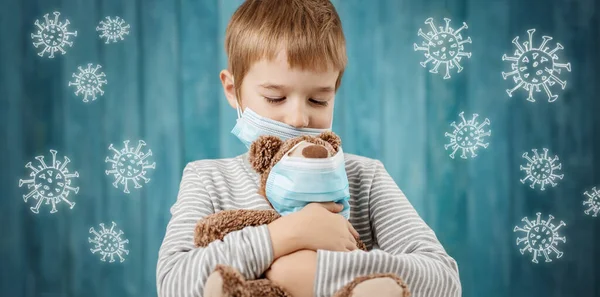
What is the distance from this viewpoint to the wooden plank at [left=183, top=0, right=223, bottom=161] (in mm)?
1660

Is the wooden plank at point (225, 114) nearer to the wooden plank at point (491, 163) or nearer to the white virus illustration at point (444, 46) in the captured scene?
the white virus illustration at point (444, 46)

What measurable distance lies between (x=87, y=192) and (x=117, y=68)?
35 centimetres

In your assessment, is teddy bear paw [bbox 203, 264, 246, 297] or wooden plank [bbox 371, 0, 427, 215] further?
wooden plank [bbox 371, 0, 427, 215]

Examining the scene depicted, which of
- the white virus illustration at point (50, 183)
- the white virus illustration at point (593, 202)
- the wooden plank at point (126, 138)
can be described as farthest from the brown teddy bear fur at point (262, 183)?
the white virus illustration at point (593, 202)

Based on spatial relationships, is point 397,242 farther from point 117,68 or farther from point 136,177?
point 117,68

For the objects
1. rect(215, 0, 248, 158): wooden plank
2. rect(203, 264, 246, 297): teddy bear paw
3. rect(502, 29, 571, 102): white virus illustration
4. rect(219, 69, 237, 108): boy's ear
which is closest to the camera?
rect(203, 264, 246, 297): teddy bear paw

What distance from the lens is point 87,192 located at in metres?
1.71

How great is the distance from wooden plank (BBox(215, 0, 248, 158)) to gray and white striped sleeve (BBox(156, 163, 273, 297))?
684mm

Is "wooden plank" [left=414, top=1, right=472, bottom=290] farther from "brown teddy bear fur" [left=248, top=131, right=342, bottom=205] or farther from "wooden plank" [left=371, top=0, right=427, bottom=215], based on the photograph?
"brown teddy bear fur" [left=248, top=131, right=342, bottom=205]

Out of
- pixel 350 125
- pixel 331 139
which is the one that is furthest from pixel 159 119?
pixel 331 139

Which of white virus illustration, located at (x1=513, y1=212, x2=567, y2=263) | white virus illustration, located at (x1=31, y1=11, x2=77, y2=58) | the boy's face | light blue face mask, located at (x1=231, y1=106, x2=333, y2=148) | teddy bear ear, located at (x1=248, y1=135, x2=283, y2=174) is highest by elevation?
white virus illustration, located at (x1=31, y1=11, x2=77, y2=58)

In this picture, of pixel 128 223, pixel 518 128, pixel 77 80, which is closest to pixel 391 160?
Answer: pixel 518 128

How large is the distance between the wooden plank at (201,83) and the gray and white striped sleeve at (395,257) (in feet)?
2.16

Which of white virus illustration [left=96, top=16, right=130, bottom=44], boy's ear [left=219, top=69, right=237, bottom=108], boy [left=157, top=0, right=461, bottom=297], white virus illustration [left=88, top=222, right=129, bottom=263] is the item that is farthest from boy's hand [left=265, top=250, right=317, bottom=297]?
white virus illustration [left=96, top=16, right=130, bottom=44]
